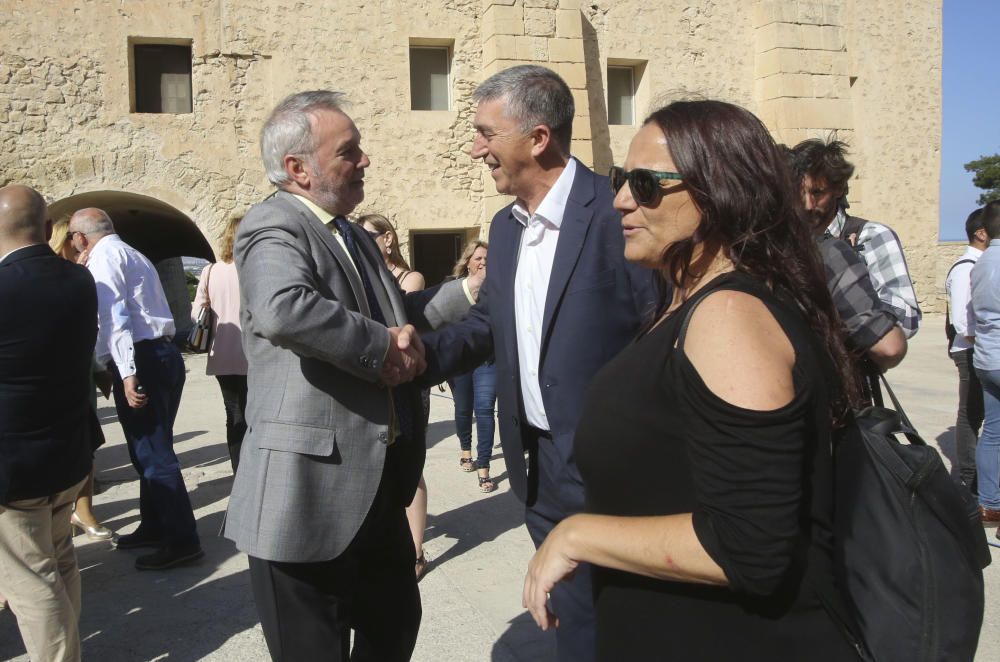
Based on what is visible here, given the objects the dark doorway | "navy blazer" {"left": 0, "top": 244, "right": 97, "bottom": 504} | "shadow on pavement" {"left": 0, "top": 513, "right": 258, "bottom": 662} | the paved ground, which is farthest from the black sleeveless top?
the dark doorway

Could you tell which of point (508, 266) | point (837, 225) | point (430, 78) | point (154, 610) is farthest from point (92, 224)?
point (430, 78)

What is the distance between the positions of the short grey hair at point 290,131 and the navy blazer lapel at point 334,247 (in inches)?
3.5

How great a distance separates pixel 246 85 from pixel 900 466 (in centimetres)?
1173

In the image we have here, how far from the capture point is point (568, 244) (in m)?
2.48

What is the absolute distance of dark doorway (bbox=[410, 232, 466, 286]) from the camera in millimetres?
13977

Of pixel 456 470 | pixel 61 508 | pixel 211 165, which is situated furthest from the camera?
pixel 211 165

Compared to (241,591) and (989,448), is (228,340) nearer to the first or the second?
(241,591)

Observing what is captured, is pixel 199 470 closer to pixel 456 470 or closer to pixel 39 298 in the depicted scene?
pixel 456 470

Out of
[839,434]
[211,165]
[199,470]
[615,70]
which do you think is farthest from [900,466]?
[615,70]

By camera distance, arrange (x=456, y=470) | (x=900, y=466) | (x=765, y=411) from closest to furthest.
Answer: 1. (x=765, y=411)
2. (x=900, y=466)
3. (x=456, y=470)

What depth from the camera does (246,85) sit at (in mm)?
11586

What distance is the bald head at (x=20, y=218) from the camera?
9.98 ft

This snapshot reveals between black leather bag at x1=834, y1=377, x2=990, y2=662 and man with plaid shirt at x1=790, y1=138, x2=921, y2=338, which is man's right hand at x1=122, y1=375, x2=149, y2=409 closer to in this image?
man with plaid shirt at x1=790, y1=138, x2=921, y2=338

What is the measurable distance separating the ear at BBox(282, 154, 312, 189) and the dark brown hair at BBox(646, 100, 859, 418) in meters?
1.28
